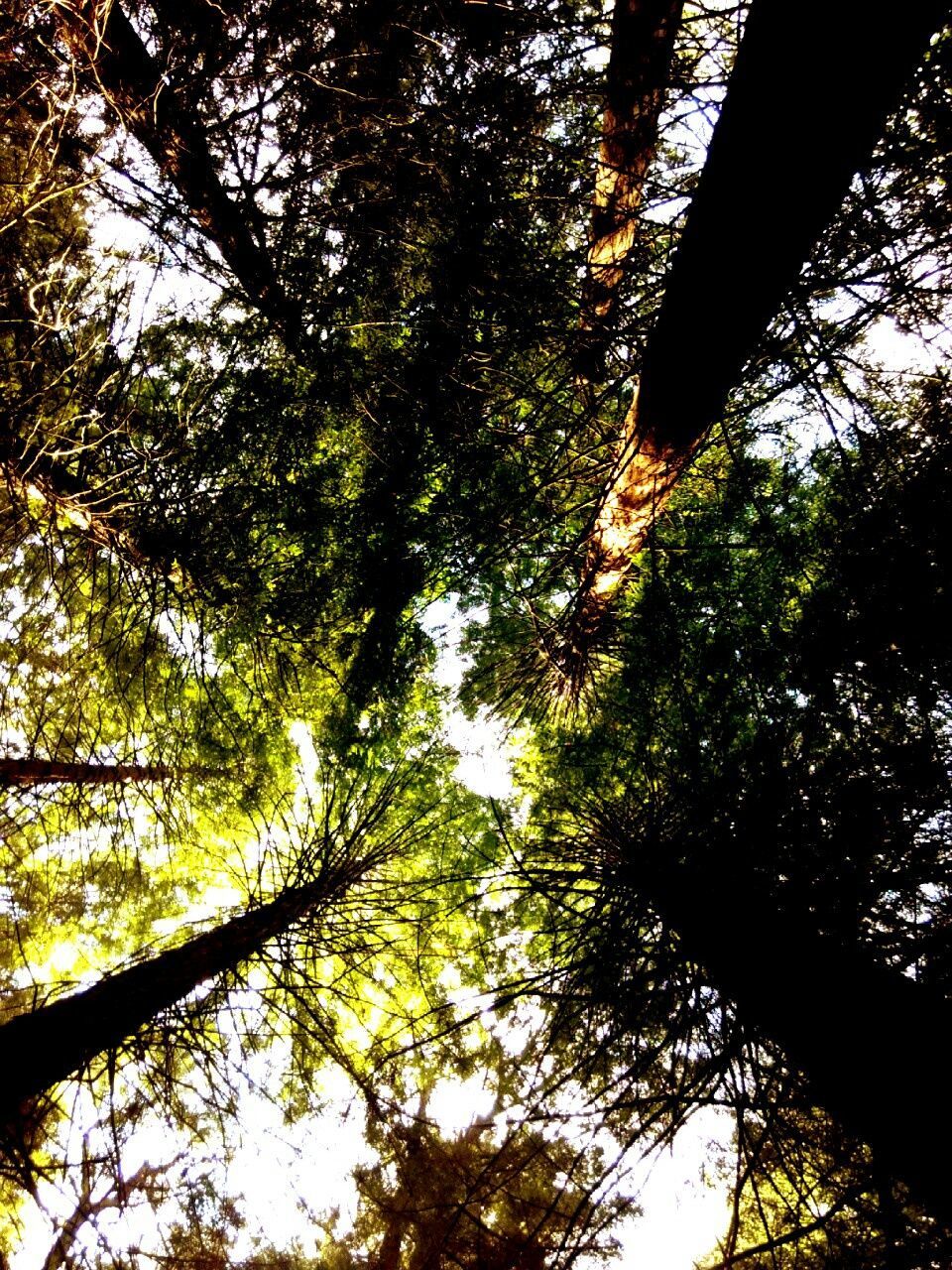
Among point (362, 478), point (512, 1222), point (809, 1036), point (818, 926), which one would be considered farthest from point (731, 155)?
point (512, 1222)

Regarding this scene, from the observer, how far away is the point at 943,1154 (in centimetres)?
149

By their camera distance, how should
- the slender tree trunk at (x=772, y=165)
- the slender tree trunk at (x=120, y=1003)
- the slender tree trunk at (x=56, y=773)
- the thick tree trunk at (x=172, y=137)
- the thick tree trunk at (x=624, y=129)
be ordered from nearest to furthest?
the slender tree trunk at (x=772, y=165)
the thick tree trunk at (x=624, y=129)
the slender tree trunk at (x=120, y=1003)
the thick tree trunk at (x=172, y=137)
the slender tree trunk at (x=56, y=773)

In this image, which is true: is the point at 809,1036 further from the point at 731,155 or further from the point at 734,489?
the point at 734,489

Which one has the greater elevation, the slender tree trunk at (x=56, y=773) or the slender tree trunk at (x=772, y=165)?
the slender tree trunk at (x=56, y=773)

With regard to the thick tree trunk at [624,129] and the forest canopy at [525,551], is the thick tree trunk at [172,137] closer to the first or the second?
the forest canopy at [525,551]

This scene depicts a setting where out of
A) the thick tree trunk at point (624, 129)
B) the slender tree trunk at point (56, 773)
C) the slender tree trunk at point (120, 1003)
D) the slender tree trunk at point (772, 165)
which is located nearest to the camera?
the slender tree trunk at point (772, 165)

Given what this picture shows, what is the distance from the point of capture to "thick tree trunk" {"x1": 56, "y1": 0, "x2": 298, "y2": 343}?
A: 3.69m

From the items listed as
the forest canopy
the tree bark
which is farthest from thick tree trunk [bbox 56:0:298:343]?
the tree bark

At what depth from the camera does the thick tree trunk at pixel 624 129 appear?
85.4 inches

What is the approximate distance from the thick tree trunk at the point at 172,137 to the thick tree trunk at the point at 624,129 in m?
2.84

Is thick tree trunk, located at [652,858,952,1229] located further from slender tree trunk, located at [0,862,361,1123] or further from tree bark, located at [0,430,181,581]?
tree bark, located at [0,430,181,581]

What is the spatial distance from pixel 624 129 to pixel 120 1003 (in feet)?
19.2

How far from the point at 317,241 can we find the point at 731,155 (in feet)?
17.0

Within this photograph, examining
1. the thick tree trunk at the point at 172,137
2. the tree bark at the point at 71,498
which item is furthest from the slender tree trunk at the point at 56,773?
the thick tree trunk at the point at 172,137
